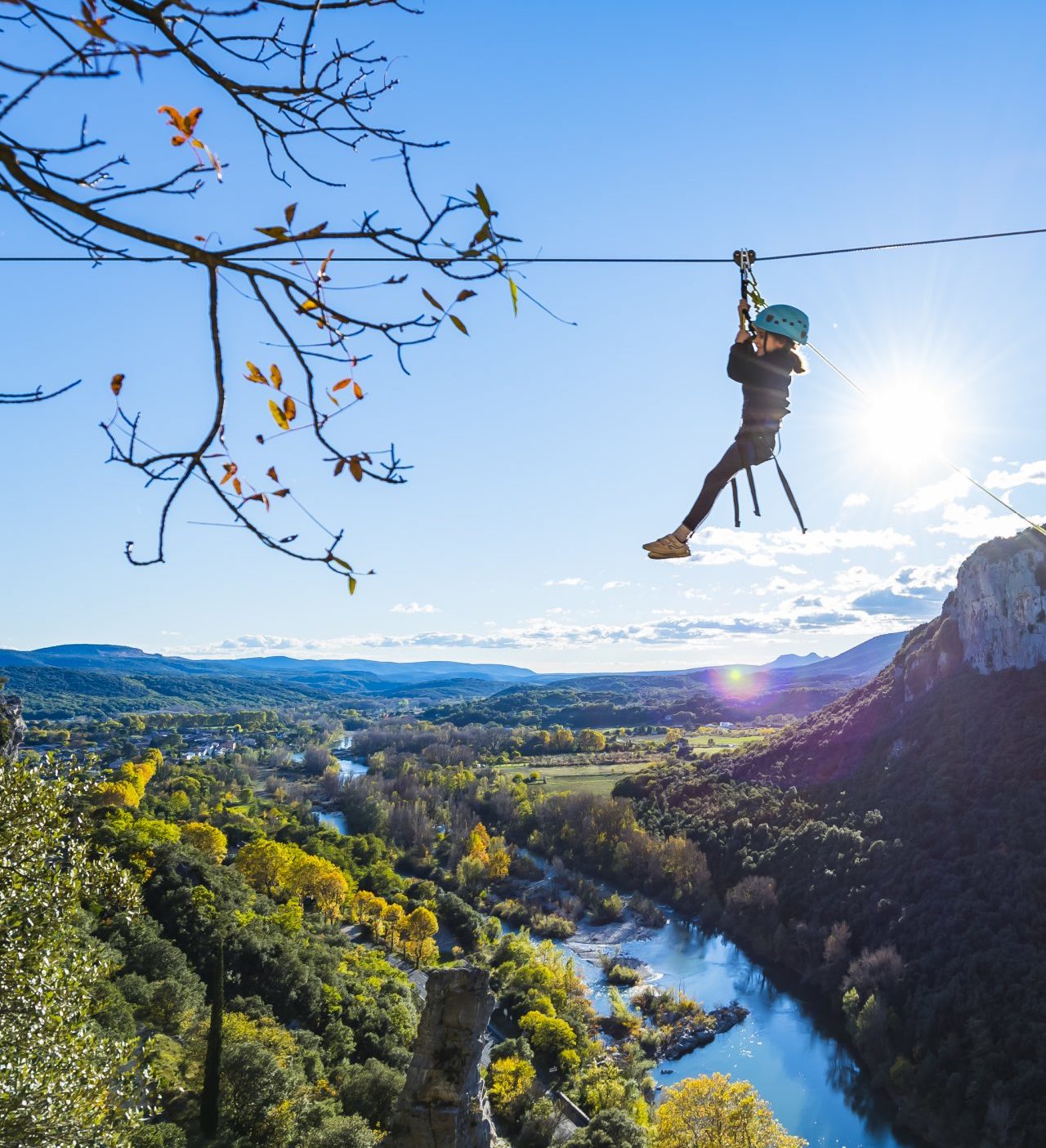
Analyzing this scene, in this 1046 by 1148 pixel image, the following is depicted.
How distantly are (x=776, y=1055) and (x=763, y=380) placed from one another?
32.3 meters

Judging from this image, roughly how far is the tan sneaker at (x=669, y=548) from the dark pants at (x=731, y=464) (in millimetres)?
139

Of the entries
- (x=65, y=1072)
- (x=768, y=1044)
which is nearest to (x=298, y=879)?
(x=768, y=1044)

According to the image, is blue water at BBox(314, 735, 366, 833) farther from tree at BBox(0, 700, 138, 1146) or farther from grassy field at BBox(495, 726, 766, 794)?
tree at BBox(0, 700, 138, 1146)

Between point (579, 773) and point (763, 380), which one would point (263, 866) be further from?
point (579, 773)

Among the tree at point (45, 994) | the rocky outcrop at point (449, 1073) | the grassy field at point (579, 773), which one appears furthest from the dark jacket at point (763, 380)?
the grassy field at point (579, 773)

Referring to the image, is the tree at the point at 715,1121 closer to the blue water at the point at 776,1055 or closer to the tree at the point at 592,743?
the blue water at the point at 776,1055

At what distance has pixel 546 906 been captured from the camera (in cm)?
4594

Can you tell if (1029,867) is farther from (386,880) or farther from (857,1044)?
(386,880)

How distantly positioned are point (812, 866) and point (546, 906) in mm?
16162

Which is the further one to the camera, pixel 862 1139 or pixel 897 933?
pixel 897 933

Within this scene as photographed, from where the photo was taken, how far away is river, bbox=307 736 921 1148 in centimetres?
2466

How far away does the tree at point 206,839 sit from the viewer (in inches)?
1455

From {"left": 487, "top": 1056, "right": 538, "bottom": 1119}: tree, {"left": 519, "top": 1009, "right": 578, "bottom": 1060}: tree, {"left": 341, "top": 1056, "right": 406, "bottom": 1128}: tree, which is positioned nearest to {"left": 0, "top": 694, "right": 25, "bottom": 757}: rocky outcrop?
{"left": 341, "top": 1056, "right": 406, "bottom": 1128}: tree

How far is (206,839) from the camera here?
37.4 meters
